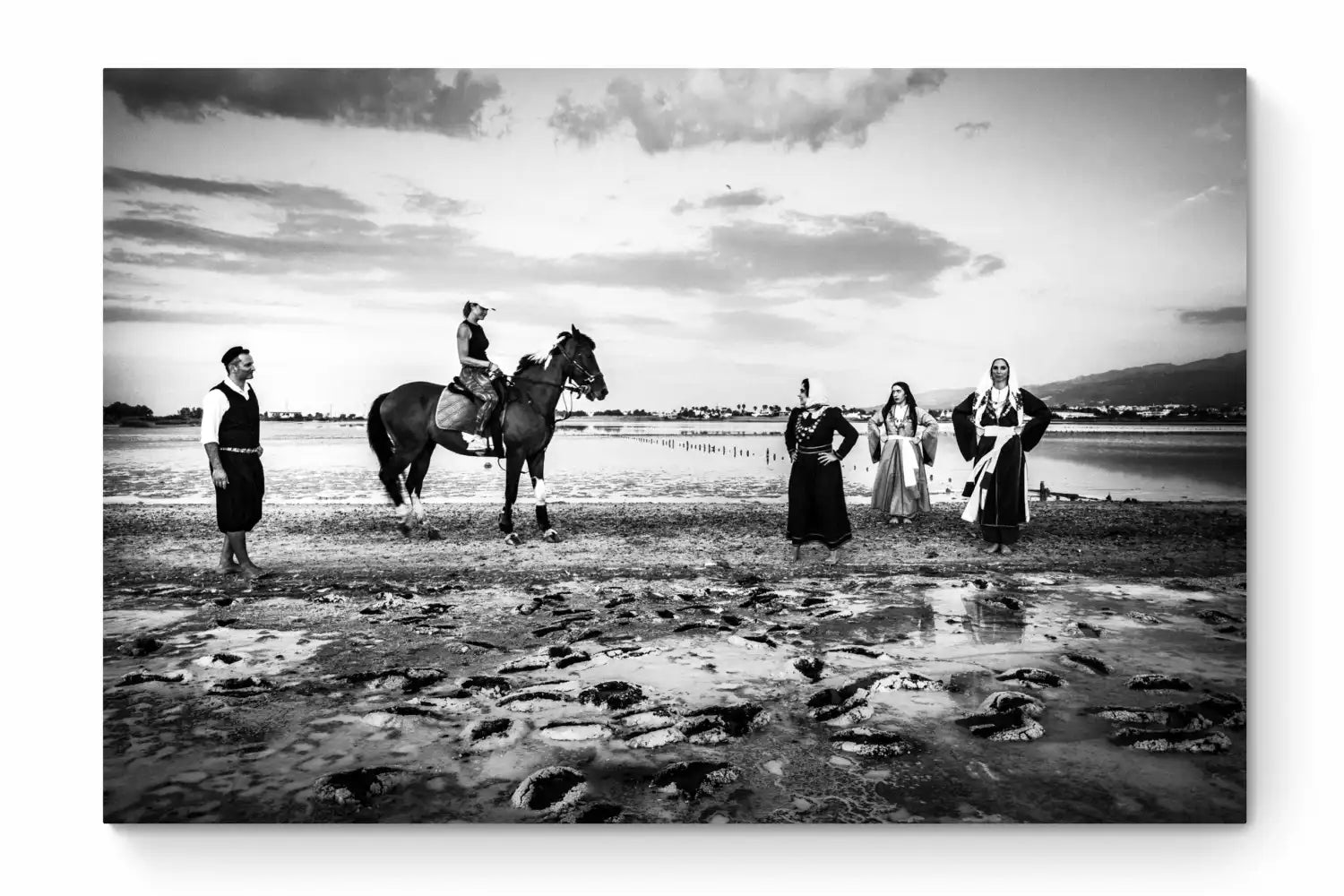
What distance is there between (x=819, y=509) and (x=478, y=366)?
4.61 feet

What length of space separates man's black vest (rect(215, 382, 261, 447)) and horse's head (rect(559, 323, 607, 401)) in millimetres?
1152

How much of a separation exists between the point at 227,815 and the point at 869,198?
302 centimetres

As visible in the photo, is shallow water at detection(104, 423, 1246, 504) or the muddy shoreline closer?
shallow water at detection(104, 423, 1246, 504)

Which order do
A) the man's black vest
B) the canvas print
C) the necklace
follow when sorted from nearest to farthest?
the canvas print → the man's black vest → the necklace

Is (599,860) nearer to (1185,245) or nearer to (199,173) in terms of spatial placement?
(199,173)

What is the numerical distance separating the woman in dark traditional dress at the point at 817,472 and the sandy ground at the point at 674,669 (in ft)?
0.27

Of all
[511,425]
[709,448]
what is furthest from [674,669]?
[511,425]

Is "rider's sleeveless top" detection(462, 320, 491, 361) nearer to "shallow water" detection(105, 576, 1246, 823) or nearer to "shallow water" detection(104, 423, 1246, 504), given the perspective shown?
"shallow water" detection(104, 423, 1246, 504)

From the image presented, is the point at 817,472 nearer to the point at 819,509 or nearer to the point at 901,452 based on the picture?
the point at 819,509

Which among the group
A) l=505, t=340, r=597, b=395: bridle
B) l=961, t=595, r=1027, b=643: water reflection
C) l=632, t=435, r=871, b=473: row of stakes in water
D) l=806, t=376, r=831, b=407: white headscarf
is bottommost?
l=961, t=595, r=1027, b=643: water reflection

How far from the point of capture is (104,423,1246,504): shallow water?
286cm

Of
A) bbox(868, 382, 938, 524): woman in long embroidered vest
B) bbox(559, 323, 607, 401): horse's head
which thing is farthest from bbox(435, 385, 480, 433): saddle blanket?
bbox(868, 382, 938, 524): woman in long embroidered vest

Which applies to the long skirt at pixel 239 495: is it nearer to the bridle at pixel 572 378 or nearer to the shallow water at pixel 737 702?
the shallow water at pixel 737 702

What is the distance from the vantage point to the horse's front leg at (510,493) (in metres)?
3.13
